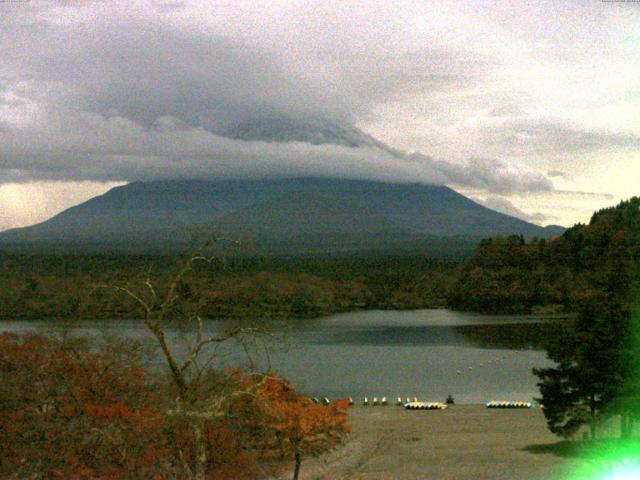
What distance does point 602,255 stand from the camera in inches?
4033

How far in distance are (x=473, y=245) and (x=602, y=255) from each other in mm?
88691

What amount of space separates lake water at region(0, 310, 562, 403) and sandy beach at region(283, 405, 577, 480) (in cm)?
421

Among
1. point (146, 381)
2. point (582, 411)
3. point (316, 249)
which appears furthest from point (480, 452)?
point (316, 249)

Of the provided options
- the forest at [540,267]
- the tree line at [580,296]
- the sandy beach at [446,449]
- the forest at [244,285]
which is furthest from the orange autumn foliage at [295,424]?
the forest at [540,267]

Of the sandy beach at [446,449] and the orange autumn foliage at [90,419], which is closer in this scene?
the orange autumn foliage at [90,419]

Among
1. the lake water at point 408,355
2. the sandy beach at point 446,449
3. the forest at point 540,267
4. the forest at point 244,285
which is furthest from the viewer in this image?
the forest at point 540,267

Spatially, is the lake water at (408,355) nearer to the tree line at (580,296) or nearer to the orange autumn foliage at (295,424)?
the orange autumn foliage at (295,424)

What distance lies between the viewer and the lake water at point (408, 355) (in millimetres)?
37969

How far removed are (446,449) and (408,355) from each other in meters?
29.3

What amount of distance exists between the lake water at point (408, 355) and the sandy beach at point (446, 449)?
13.8ft

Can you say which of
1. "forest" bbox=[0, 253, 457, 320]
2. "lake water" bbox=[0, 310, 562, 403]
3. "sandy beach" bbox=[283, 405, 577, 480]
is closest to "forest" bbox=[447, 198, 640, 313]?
"forest" bbox=[0, 253, 457, 320]

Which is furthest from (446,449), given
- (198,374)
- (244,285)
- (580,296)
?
(244,285)

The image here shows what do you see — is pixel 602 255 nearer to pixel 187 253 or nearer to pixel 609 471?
pixel 609 471

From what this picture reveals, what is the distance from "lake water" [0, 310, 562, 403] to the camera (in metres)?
38.0
